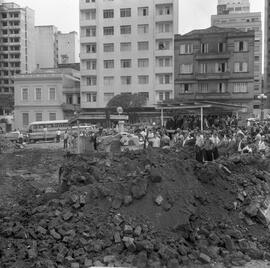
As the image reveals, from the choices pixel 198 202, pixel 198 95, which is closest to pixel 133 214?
pixel 198 202

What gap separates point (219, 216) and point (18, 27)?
359 ft

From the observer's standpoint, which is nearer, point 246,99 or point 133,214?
point 133,214

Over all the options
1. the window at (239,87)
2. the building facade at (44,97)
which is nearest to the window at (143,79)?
the building facade at (44,97)

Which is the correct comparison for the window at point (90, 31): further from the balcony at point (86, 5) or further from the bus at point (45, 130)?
the bus at point (45, 130)

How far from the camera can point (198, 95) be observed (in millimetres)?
71062

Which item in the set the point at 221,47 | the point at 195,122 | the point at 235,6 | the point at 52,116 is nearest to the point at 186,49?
the point at 221,47

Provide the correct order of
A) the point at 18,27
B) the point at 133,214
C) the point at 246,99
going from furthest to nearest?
the point at 18,27, the point at 246,99, the point at 133,214

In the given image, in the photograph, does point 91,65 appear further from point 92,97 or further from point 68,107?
point 68,107

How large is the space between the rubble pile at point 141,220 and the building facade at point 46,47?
113 m

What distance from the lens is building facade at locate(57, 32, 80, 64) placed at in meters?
123

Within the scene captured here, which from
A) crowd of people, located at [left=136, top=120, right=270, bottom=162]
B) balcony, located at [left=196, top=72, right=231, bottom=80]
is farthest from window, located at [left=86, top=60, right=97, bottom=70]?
crowd of people, located at [left=136, top=120, right=270, bottom=162]

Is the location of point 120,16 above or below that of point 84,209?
above

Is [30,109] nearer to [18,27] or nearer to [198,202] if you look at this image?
[18,27]

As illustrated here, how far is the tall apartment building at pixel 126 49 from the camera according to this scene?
73438 mm
